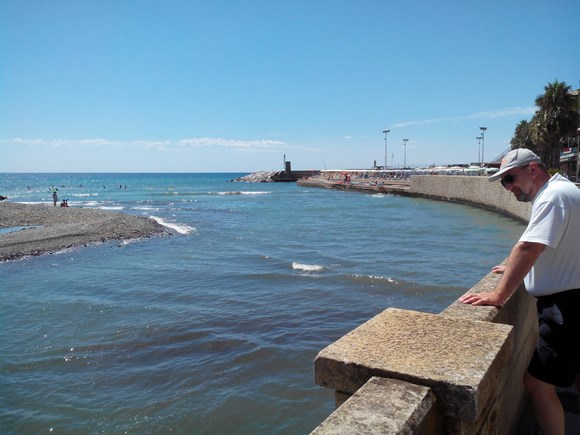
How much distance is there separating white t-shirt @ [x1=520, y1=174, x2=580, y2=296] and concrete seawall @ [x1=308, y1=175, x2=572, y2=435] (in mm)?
399

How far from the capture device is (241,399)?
5711mm

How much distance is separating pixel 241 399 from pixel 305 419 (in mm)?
913

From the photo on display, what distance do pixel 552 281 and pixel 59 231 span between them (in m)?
24.9

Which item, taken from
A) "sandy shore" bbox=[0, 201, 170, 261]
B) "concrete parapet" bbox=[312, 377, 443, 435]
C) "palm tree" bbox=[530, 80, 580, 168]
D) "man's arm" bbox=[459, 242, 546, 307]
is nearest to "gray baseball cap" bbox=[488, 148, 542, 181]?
"man's arm" bbox=[459, 242, 546, 307]

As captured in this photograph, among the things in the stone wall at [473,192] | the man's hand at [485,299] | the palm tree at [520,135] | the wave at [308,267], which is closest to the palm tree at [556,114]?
the stone wall at [473,192]

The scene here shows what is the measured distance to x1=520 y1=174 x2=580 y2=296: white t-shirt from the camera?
2.48 m

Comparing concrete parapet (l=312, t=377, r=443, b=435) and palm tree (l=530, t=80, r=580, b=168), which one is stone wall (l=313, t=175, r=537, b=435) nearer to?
concrete parapet (l=312, t=377, r=443, b=435)

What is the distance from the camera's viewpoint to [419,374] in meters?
1.95

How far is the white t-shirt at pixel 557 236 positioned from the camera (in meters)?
2.48

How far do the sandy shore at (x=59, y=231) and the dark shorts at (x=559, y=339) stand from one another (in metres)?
17.9

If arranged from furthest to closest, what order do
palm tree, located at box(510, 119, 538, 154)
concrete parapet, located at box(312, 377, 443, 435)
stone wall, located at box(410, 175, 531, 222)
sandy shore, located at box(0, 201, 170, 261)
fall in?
palm tree, located at box(510, 119, 538, 154)
stone wall, located at box(410, 175, 531, 222)
sandy shore, located at box(0, 201, 170, 261)
concrete parapet, located at box(312, 377, 443, 435)

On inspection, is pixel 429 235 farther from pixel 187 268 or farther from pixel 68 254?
pixel 68 254

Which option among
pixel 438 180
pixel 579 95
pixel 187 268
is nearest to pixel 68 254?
pixel 187 268

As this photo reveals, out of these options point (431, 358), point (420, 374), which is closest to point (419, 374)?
point (420, 374)
